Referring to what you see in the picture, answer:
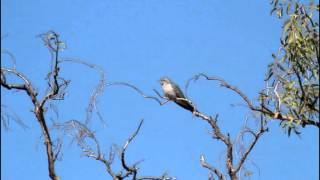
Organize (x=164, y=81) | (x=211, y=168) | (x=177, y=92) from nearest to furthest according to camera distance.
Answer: (x=211, y=168), (x=177, y=92), (x=164, y=81)

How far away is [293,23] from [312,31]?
0.19 m

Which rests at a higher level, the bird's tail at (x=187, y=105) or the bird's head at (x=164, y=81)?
the bird's head at (x=164, y=81)

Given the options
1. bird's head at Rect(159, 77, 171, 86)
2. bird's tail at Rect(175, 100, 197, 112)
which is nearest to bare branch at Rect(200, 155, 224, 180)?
bird's tail at Rect(175, 100, 197, 112)

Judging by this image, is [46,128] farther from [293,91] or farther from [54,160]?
[293,91]

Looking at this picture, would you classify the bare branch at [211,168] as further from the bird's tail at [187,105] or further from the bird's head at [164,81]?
the bird's head at [164,81]

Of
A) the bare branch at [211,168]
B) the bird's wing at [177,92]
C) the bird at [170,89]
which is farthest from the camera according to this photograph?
the bird's wing at [177,92]

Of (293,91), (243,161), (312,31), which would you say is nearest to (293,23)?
(312,31)

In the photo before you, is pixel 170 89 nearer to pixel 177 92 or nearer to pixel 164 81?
pixel 177 92

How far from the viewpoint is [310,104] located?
5.73m

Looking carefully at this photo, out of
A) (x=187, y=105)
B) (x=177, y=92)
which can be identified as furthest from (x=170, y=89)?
(x=187, y=105)

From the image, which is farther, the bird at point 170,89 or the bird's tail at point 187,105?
the bird at point 170,89

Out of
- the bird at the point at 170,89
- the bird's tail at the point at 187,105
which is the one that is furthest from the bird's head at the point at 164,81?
the bird's tail at the point at 187,105

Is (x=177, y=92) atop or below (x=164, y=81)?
below

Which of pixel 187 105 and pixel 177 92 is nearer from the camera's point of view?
pixel 187 105
